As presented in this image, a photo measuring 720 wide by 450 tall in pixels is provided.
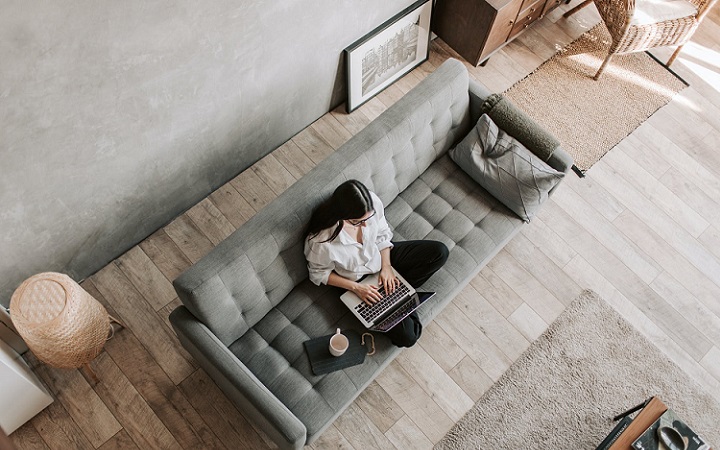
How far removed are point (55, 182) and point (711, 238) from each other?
11.6ft

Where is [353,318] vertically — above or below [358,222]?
below

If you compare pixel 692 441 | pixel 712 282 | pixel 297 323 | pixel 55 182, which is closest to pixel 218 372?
pixel 297 323

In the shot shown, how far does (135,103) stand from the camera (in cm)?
230

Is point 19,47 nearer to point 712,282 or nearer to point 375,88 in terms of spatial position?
point 375,88

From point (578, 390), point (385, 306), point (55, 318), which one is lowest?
point (578, 390)

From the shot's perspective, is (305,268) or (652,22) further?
(652,22)

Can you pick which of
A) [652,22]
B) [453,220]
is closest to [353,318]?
[453,220]

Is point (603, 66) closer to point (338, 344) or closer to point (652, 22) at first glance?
point (652, 22)

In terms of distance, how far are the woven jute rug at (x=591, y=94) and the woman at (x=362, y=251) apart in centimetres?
153

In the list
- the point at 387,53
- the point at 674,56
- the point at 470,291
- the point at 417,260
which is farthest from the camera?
the point at 674,56

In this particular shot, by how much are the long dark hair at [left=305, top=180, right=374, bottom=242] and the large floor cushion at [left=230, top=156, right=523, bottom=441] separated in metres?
0.40

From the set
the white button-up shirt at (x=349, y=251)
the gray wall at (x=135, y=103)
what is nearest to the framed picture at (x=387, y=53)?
the gray wall at (x=135, y=103)

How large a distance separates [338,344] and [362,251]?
1.39 feet

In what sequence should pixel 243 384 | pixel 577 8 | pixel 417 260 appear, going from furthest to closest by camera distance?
1. pixel 577 8
2. pixel 417 260
3. pixel 243 384
